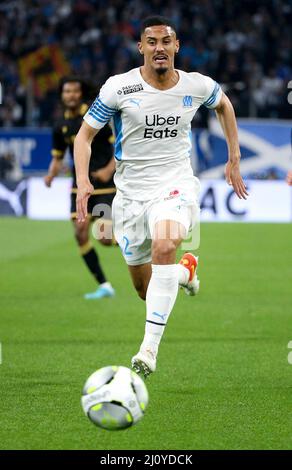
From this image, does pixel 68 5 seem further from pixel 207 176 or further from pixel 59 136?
pixel 59 136

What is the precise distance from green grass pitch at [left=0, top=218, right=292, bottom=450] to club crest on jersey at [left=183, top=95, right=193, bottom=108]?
1.96m

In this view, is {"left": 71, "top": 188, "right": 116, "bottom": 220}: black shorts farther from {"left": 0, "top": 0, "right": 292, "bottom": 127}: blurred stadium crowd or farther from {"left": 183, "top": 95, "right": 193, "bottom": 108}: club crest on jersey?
{"left": 0, "top": 0, "right": 292, "bottom": 127}: blurred stadium crowd

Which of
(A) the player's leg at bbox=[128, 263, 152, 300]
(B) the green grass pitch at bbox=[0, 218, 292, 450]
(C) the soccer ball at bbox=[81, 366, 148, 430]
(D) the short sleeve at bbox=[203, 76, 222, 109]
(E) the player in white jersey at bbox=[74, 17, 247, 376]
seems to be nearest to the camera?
(C) the soccer ball at bbox=[81, 366, 148, 430]

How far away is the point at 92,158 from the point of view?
11.9 m

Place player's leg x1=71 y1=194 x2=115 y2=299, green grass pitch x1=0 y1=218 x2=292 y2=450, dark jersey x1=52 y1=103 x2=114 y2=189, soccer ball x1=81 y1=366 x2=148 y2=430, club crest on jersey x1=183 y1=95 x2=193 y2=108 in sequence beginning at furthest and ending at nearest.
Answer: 1. player's leg x1=71 y1=194 x2=115 y2=299
2. dark jersey x1=52 y1=103 x2=114 y2=189
3. club crest on jersey x1=183 y1=95 x2=193 y2=108
4. green grass pitch x1=0 y1=218 x2=292 y2=450
5. soccer ball x1=81 y1=366 x2=148 y2=430

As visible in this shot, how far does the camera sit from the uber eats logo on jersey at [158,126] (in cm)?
722

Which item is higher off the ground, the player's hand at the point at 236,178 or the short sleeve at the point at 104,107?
the short sleeve at the point at 104,107

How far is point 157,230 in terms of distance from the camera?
6.93 metres

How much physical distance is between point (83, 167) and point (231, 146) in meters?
1.27

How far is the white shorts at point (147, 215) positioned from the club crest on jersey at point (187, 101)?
546mm

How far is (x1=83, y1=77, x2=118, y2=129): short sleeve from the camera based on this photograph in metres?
7.20

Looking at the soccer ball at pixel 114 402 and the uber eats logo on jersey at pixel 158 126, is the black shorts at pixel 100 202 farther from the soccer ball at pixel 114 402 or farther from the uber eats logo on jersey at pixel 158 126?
the soccer ball at pixel 114 402

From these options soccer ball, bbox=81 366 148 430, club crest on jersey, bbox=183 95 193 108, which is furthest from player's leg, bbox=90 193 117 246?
soccer ball, bbox=81 366 148 430

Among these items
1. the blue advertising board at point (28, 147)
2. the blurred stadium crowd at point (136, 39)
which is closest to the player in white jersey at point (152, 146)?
the blurred stadium crowd at point (136, 39)
